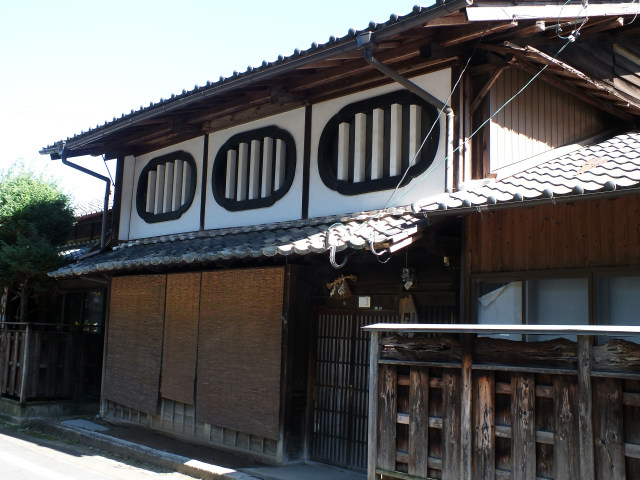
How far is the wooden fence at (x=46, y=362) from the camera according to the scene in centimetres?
1452

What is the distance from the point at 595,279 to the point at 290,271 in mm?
4595

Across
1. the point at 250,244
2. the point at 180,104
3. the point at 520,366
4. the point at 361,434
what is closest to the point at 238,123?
the point at 180,104

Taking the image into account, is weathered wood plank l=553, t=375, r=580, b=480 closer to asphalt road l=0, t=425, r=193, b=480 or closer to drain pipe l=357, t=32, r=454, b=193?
drain pipe l=357, t=32, r=454, b=193

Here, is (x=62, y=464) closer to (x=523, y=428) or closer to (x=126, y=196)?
(x=126, y=196)

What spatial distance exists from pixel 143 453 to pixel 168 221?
4995mm

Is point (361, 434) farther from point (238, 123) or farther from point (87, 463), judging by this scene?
point (238, 123)

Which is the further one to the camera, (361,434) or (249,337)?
Result: (249,337)

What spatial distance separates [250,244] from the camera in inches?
390

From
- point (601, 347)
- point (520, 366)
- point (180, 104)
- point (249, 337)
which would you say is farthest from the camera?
point (180, 104)

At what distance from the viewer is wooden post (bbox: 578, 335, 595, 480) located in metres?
5.30

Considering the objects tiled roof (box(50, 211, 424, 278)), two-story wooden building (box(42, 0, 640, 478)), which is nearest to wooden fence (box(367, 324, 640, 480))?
two-story wooden building (box(42, 0, 640, 478))

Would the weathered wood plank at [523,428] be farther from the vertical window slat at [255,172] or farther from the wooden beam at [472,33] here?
the vertical window slat at [255,172]

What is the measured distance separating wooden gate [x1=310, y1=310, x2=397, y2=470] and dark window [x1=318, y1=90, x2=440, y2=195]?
201 cm

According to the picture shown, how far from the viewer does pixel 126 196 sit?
15.1 metres
